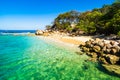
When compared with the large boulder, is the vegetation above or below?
above

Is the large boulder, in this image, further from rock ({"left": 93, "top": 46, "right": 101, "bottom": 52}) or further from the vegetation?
the vegetation

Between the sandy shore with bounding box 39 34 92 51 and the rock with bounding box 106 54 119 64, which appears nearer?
the rock with bounding box 106 54 119 64

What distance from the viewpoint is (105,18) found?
56656 millimetres

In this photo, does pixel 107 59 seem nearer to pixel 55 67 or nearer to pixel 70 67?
pixel 70 67

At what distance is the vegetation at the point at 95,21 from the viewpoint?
153 feet

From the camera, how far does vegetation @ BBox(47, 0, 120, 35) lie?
46672 mm

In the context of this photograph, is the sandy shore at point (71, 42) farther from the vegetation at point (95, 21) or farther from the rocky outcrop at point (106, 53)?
the vegetation at point (95, 21)

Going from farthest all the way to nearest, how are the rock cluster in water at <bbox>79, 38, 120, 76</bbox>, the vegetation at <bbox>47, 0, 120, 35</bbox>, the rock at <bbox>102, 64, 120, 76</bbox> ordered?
the vegetation at <bbox>47, 0, 120, 35</bbox> → the rock cluster in water at <bbox>79, 38, 120, 76</bbox> → the rock at <bbox>102, 64, 120, 76</bbox>

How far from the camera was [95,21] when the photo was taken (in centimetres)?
6488

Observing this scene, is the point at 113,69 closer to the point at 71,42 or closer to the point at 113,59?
the point at 113,59

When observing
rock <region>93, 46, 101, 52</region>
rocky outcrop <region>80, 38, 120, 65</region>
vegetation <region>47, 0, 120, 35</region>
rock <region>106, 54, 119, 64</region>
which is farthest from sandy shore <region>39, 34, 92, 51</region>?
rock <region>106, 54, 119, 64</region>

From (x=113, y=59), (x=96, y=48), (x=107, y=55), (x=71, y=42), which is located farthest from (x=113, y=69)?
(x=71, y=42)

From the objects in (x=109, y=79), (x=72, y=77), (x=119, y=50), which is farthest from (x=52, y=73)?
(x=119, y=50)

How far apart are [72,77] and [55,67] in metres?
4.02
